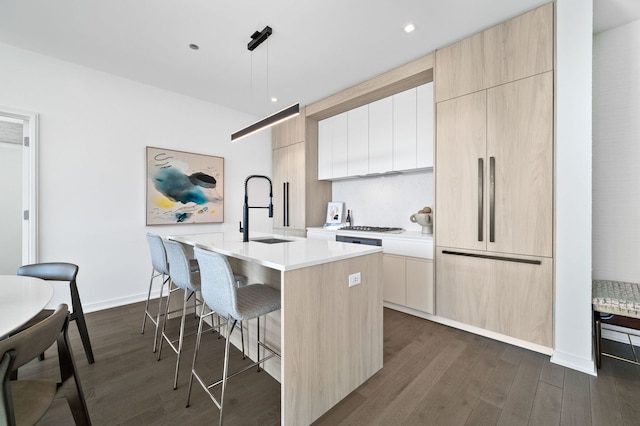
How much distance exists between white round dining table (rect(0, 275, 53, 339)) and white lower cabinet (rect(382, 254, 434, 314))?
2712 mm

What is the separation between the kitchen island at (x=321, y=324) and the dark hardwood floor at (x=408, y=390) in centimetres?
14

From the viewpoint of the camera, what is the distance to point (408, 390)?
1.79 meters

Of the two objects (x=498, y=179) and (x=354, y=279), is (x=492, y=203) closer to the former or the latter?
(x=498, y=179)

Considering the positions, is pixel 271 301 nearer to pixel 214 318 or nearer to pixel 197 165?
pixel 214 318

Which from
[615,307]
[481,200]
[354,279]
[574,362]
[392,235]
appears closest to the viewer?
[354,279]

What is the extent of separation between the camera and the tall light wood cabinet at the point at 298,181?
14.4 ft

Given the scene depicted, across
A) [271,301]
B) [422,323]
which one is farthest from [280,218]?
[271,301]

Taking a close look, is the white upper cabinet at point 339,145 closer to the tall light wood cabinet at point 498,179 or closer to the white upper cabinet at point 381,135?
the white upper cabinet at point 381,135

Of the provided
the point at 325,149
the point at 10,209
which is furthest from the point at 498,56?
the point at 10,209

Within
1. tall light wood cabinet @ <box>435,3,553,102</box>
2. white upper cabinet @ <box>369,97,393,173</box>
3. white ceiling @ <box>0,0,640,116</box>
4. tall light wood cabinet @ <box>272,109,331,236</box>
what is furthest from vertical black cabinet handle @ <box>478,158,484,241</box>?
tall light wood cabinet @ <box>272,109,331,236</box>

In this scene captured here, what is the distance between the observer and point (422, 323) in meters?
2.84

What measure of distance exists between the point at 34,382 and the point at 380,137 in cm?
364

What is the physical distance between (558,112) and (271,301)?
8.61ft

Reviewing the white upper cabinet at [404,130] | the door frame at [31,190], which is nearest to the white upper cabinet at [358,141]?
the white upper cabinet at [404,130]
